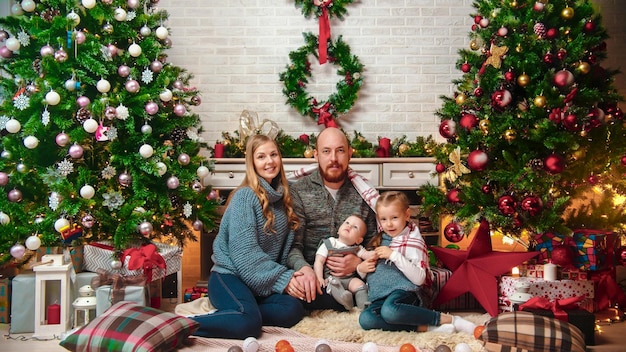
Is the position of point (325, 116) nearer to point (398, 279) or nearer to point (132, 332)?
point (398, 279)

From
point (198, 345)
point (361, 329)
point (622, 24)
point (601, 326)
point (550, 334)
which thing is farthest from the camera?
point (622, 24)

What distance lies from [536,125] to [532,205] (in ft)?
1.63

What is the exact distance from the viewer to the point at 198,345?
318cm

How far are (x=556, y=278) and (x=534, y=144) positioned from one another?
34.0 inches

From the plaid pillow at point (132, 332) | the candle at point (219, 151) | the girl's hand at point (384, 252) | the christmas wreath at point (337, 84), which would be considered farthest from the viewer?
the christmas wreath at point (337, 84)

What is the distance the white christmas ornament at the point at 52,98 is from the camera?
382 centimetres

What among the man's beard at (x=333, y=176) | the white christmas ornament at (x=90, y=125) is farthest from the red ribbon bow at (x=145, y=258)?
the man's beard at (x=333, y=176)

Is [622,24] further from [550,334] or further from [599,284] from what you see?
[550,334]

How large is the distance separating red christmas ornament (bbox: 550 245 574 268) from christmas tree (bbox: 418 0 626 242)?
0.11 metres

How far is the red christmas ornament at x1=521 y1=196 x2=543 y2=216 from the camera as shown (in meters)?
3.93

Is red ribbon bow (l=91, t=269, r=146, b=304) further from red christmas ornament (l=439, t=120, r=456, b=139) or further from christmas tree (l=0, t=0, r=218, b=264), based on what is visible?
red christmas ornament (l=439, t=120, r=456, b=139)

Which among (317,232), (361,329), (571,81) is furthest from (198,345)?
(571,81)

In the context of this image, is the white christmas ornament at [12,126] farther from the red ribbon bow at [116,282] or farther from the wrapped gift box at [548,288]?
the wrapped gift box at [548,288]

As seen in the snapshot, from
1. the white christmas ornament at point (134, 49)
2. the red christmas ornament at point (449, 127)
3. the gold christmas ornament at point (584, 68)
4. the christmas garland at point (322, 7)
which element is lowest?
the red christmas ornament at point (449, 127)
